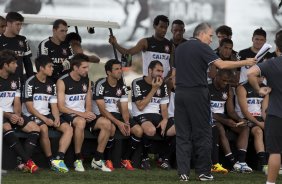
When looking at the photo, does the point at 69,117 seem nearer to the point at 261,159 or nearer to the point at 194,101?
the point at 194,101

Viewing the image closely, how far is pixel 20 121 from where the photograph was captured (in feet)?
46.0

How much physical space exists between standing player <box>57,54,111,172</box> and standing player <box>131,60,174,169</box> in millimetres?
661

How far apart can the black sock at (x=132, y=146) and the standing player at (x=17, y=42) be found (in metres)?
1.75

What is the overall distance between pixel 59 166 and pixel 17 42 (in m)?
2.03

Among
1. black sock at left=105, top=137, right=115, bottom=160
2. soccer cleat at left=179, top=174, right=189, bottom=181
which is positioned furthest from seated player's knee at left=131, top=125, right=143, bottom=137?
soccer cleat at left=179, top=174, right=189, bottom=181

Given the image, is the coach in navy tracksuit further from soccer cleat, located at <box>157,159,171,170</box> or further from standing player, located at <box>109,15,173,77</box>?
standing player, located at <box>109,15,173,77</box>

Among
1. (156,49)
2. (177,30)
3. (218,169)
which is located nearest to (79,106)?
(156,49)

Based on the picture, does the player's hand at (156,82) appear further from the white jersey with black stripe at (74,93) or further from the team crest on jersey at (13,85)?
the team crest on jersey at (13,85)

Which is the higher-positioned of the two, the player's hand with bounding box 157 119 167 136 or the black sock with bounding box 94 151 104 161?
the player's hand with bounding box 157 119 167 136

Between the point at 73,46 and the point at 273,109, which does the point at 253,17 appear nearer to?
the point at 73,46

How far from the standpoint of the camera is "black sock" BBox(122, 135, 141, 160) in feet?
48.9

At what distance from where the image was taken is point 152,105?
15.2 metres

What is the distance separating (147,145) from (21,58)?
2.21 meters

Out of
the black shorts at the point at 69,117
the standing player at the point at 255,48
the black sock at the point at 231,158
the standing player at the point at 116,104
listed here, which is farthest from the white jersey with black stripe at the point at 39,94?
the standing player at the point at 255,48
